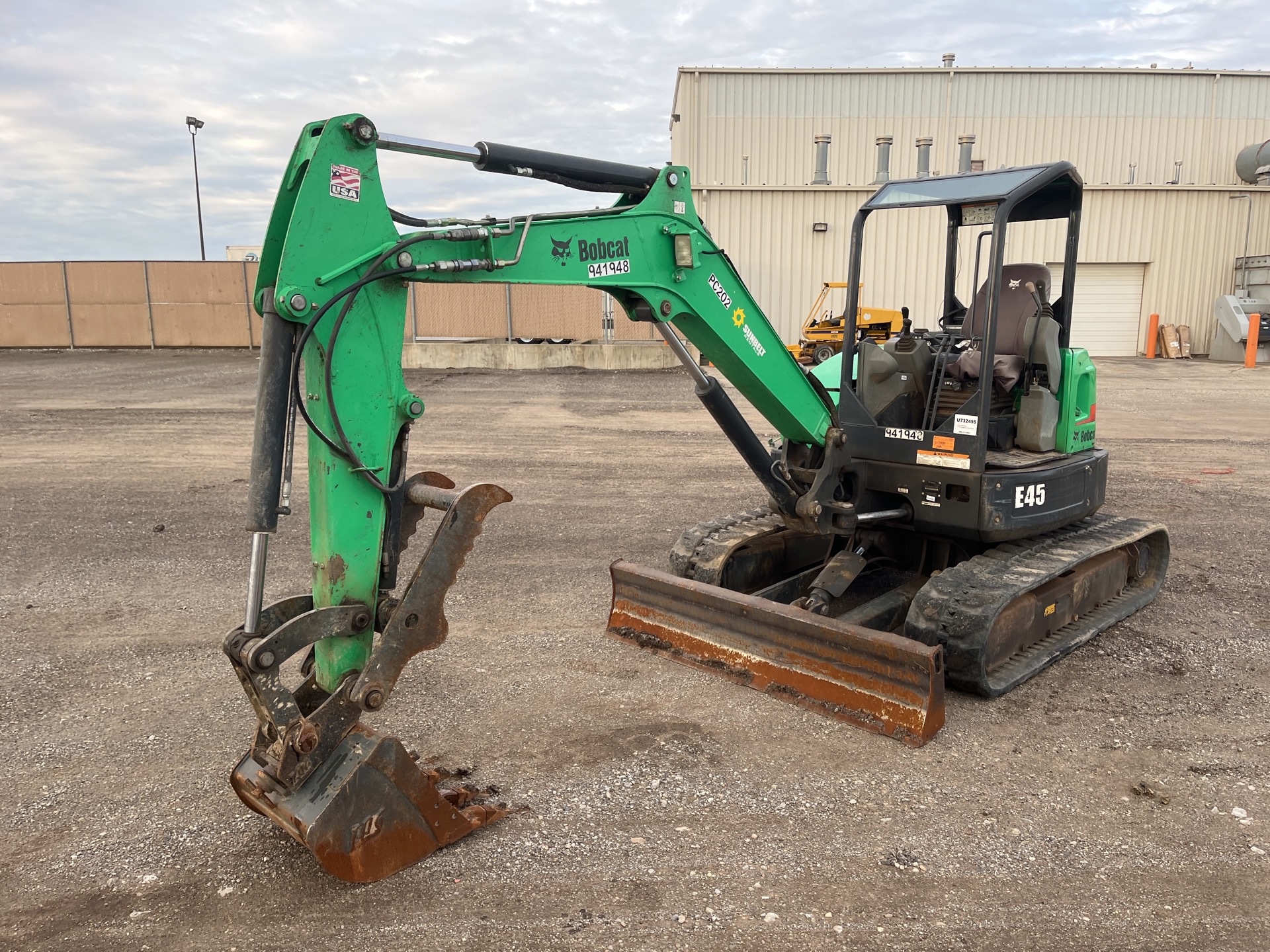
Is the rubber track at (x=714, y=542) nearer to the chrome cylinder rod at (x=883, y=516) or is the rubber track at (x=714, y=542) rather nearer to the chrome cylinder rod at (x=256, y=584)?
the chrome cylinder rod at (x=883, y=516)

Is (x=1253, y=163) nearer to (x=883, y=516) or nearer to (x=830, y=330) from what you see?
(x=830, y=330)

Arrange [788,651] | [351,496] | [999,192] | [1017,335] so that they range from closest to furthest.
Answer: [351,496] → [788,651] → [999,192] → [1017,335]

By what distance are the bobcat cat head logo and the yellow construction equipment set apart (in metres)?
16.7

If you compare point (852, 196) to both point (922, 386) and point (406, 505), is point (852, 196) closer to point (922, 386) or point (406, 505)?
point (922, 386)

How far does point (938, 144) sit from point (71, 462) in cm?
2703

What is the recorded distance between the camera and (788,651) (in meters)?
5.13

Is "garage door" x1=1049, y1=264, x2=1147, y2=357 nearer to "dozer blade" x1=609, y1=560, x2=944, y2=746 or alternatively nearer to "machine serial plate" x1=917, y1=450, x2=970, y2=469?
"machine serial plate" x1=917, y1=450, x2=970, y2=469

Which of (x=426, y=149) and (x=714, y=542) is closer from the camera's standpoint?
(x=426, y=149)

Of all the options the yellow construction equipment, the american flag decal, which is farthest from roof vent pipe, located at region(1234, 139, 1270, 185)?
the american flag decal

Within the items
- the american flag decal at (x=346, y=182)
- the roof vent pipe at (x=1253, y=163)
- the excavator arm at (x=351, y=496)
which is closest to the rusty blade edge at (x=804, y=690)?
the excavator arm at (x=351, y=496)

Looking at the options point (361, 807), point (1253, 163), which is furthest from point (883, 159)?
point (361, 807)

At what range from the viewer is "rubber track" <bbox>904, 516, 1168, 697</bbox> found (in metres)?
4.97

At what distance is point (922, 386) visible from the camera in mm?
5930

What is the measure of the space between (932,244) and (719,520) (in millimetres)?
21762
